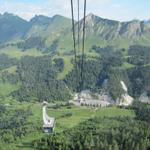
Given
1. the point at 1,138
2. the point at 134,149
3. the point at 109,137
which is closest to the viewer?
the point at 134,149

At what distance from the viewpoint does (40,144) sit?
147 m

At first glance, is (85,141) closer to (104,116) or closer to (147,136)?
(147,136)

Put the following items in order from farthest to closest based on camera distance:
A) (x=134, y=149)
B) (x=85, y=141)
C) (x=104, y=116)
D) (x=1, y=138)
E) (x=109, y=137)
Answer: (x=104, y=116), (x=1, y=138), (x=109, y=137), (x=85, y=141), (x=134, y=149)

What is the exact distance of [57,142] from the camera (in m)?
139

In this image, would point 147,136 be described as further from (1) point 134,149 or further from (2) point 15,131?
(2) point 15,131

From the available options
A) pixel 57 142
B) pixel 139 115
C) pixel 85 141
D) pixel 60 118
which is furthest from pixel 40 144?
pixel 139 115

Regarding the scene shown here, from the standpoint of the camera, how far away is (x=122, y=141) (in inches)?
5236

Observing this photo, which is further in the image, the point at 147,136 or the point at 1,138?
the point at 1,138

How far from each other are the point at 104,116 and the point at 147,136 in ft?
205

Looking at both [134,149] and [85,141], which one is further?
[85,141]

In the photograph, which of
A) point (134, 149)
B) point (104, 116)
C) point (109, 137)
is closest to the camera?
point (134, 149)

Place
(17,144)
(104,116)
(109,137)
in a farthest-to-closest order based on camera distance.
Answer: (104,116)
(17,144)
(109,137)

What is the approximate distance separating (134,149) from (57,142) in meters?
29.2

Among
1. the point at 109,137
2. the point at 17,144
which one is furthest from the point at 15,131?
the point at 109,137
